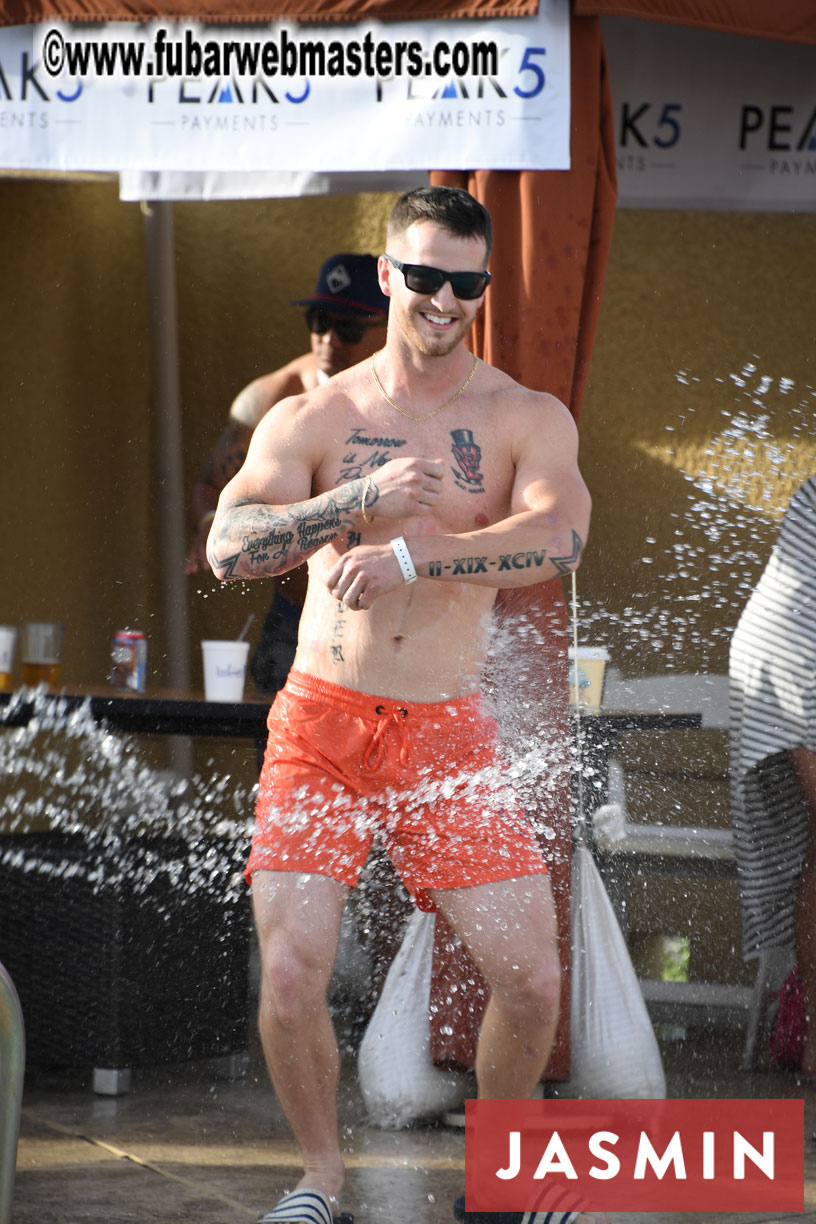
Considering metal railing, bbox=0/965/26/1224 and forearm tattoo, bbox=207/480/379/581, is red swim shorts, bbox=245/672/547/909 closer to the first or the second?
forearm tattoo, bbox=207/480/379/581

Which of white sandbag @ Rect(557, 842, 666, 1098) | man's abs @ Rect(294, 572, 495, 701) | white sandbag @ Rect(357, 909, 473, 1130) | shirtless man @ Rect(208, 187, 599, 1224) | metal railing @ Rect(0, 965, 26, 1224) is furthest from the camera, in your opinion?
white sandbag @ Rect(357, 909, 473, 1130)

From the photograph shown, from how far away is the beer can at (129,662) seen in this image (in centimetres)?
455

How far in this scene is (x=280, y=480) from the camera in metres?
3.05

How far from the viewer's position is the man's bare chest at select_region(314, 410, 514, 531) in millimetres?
3121

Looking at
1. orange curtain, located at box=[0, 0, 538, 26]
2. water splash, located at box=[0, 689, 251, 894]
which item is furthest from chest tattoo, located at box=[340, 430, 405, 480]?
water splash, located at box=[0, 689, 251, 894]

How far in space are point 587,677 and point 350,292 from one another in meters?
1.52

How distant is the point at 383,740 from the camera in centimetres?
295

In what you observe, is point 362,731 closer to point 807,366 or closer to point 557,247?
point 557,247

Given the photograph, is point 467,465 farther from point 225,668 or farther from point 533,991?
point 225,668

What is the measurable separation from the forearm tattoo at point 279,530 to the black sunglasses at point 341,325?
182cm

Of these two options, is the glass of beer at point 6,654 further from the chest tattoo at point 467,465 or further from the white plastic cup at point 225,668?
the chest tattoo at point 467,465

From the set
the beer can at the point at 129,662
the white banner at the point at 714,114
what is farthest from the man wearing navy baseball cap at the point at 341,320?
the white banner at the point at 714,114

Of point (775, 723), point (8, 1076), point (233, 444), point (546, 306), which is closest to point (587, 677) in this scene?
point (775, 723)

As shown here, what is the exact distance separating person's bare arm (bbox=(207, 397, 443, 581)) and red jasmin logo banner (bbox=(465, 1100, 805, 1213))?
1.24 metres
